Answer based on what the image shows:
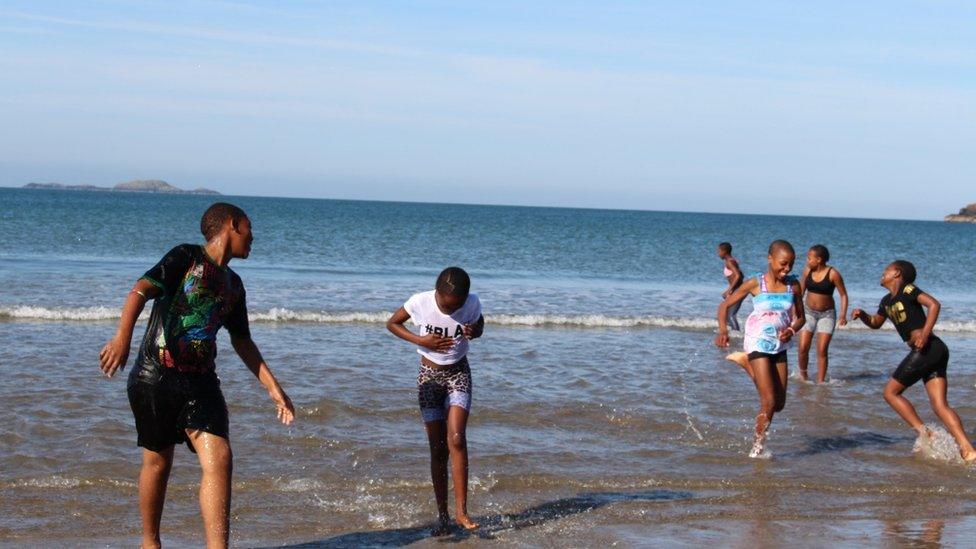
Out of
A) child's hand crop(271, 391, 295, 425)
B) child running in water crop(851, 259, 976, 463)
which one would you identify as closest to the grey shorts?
child running in water crop(851, 259, 976, 463)

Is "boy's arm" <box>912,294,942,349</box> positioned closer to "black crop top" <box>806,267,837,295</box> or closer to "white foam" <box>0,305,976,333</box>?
"black crop top" <box>806,267,837,295</box>

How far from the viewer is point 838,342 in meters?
17.8

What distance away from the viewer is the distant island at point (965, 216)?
16588 centimetres

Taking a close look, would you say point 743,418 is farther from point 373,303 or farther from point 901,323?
point 373,303

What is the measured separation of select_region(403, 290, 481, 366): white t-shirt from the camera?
670 cm

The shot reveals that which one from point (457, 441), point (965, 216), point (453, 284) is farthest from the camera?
point (965, 216)

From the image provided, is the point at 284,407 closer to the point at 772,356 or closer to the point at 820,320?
the point at 772,356

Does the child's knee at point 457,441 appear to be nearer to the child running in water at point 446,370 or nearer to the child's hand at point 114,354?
the child running in water at point 446,370

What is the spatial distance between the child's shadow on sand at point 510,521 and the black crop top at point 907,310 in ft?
8.83

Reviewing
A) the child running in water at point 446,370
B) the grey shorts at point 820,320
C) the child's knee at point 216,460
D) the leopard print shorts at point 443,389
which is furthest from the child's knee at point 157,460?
the grey shorts at point 820,320

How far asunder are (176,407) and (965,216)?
582 ft

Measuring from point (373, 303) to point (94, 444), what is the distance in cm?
1324

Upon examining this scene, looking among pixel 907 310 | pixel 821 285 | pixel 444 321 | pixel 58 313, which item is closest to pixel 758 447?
pixel 907 310

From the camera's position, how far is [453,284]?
6523mm
